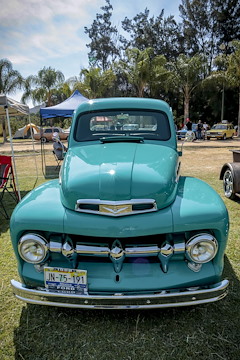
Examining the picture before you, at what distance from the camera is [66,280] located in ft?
7.06

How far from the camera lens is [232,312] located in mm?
2568

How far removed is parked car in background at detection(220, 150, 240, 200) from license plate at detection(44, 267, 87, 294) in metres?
4.27

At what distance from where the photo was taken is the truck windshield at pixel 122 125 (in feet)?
11.8

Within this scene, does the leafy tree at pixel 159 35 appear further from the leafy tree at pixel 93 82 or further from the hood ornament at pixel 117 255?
the hood ornament at pixel 117 255

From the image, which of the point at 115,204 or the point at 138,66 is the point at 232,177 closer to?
the point at 115,204

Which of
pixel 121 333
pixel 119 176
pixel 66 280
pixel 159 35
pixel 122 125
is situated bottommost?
pixel 121 333

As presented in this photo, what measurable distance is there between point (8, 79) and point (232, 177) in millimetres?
25536

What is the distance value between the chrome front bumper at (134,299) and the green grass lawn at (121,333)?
0.39 meters

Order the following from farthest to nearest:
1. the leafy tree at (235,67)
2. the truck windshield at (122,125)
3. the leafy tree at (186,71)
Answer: the leafy tree at (186,71) < the leafy tree at (235,67) < the truck windshield at (122,125)

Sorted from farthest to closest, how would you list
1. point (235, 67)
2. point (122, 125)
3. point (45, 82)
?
point (45, 82)
point (235, 67)
point (122, 125)

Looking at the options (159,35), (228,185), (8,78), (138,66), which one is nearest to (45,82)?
(8,78)

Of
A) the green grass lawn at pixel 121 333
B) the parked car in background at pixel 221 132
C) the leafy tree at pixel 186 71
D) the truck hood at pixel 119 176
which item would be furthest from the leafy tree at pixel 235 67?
the green grass lawn at pixel 121 333

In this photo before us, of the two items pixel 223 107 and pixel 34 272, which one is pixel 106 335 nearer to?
pixel 34 272

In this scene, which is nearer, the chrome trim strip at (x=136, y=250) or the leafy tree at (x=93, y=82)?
the chrome trim strip at (x=136, y=250)
